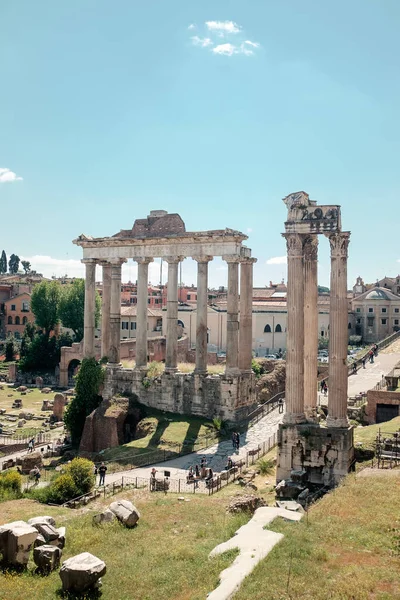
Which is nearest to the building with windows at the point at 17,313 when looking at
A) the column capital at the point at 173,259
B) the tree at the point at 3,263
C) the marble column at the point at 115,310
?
the tree at the point at 3,263

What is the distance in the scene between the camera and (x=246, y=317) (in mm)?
30906

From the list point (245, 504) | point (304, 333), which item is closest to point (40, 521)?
point (245, 504)

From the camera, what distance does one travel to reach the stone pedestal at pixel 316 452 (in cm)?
1905

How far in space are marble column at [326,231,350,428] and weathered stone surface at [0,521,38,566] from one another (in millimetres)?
10648

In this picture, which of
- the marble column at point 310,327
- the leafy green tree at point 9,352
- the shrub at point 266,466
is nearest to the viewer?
the marble column at point 310,327

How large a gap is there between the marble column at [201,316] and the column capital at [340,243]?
11512 millimetres

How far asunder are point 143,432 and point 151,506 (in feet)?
39.3

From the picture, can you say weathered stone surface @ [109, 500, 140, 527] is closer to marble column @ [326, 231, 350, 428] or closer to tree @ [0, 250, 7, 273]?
marble column @ [326, 231, 350, 428]

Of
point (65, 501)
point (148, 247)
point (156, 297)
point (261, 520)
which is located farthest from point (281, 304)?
point (261, 520)

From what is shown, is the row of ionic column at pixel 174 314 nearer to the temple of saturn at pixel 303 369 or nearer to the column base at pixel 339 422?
the temple of saturn at pixel 303 369

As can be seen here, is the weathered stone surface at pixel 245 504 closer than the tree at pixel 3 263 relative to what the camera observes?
Yes

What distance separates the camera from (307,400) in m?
21.3

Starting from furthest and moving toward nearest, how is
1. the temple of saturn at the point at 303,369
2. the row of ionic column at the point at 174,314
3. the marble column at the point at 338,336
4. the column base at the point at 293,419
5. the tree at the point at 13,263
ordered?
the tree at the point at 13,263
the row of ionic column at the point at 174,314
the column base at the point at 293,419
the marble column at the point at 338,336
the temple of saturn at the point at 303,369

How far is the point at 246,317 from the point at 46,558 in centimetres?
1991
